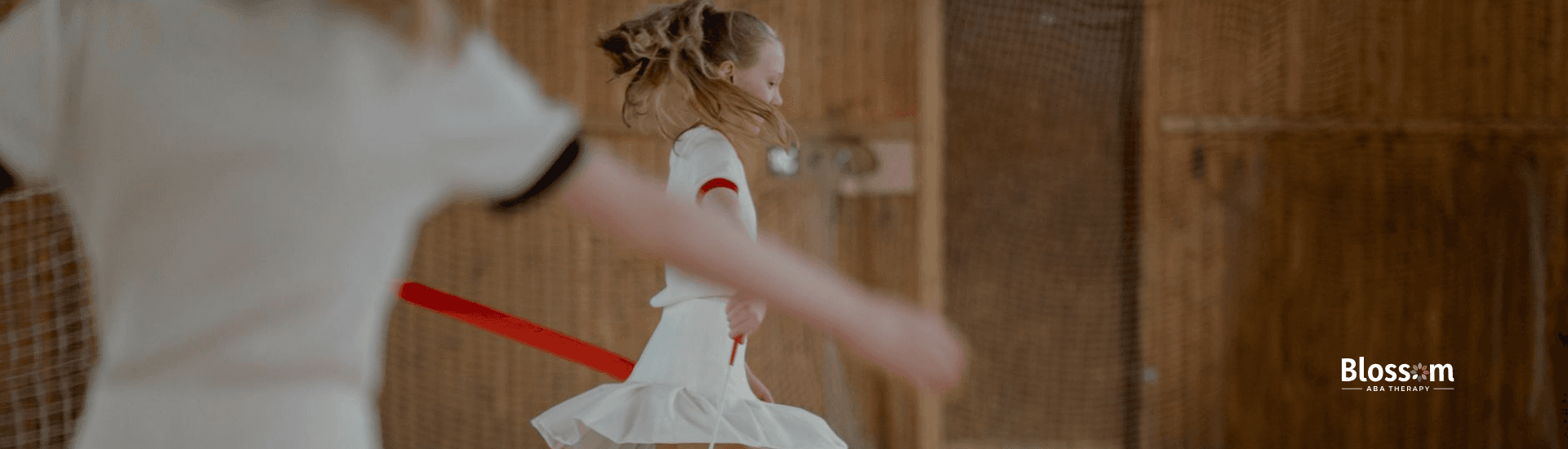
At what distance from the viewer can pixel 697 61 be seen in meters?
2.55

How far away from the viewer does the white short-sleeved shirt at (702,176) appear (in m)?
2.37

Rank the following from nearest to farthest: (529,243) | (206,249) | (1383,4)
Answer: (206,249) → (529,243) → (1383,4)

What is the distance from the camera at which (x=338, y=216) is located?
A: 29.8 inches

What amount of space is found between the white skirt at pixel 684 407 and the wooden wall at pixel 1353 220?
2936 millimetres

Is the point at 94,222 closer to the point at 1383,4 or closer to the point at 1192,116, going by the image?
the point at 1192,116

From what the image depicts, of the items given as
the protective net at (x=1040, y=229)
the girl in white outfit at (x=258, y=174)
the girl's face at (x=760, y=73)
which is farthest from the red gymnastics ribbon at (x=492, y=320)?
the protective net at (x=1040, y=229)

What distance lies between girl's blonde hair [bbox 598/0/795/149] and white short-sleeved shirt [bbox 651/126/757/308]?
6 cm

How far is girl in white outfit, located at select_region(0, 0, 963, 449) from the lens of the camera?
74 cm

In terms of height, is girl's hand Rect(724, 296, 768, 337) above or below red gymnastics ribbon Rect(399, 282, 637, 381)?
below

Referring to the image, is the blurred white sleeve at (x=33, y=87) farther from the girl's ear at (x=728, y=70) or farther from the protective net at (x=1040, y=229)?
the protective net at (x=1040, y=229)

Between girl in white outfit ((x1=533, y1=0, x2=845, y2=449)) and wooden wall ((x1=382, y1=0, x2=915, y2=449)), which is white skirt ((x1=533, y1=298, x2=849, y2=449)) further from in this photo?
wooden wall ((x1=382, y1=0, x2=915, y2=449))

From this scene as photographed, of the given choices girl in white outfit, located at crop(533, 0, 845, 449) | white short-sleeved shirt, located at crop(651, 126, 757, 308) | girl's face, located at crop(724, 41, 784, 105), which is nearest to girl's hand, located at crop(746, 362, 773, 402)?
girl in white outfit, located at crop(533, 0, 845, 449)

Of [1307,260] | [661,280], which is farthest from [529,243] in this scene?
[1307,260]

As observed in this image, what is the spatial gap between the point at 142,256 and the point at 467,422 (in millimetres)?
4090
